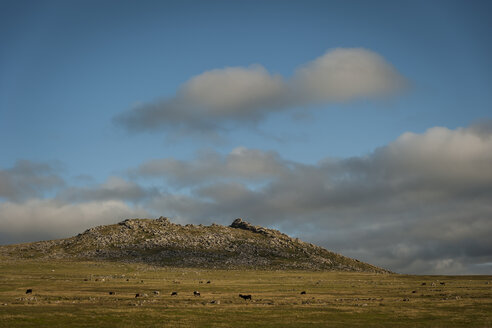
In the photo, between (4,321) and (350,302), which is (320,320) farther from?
(4,321)

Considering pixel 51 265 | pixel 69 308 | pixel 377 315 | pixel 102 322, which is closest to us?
pixel 102 322

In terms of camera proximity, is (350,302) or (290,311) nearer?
(290,311)

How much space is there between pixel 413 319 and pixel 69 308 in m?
39.4

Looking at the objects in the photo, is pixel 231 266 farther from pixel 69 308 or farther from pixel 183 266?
pixel 69 308

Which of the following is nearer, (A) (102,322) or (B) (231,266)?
(A) (102,322)

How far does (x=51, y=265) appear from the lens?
16662cm

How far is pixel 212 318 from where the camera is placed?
4581 centimetres

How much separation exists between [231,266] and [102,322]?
149 metres

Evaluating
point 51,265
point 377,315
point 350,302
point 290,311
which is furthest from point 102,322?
point 51,265

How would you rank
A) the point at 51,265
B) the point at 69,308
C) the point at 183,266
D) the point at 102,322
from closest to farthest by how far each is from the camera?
the point at 102,322, the point at 69,308, the point at 51,265, the point at 183,266

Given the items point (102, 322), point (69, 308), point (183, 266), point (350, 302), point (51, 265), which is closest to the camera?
point (102, 322)

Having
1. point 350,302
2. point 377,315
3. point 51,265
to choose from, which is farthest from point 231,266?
→ point 377,315

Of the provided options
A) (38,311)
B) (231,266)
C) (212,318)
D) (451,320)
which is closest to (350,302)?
(451,320)

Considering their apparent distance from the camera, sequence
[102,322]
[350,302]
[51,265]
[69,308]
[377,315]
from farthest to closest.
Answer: [51,265] → [350,302] → [69,308] → [377,315] → [102,322]
